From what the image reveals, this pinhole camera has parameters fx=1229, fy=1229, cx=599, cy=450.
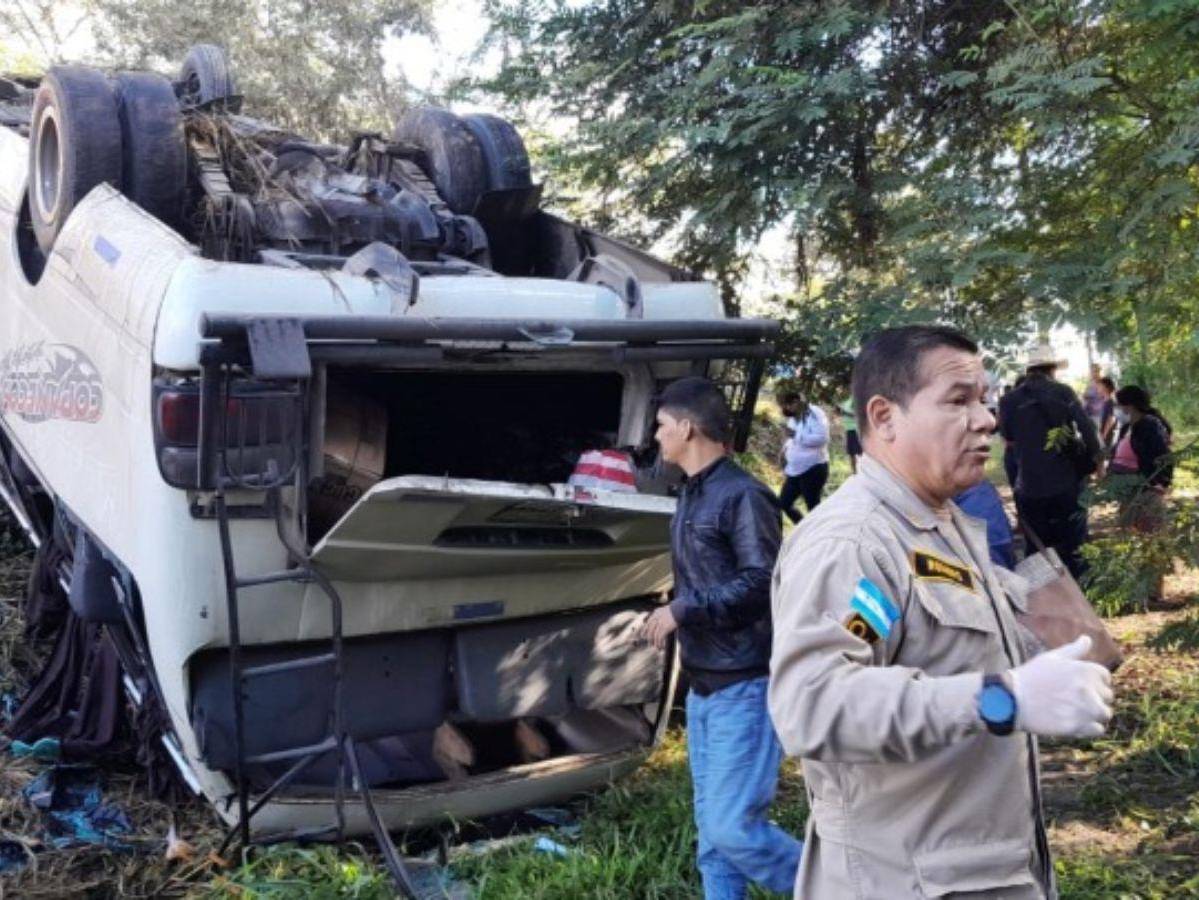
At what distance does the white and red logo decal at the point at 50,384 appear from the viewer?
3959 millimetres

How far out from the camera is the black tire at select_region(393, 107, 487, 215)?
5.05 meters

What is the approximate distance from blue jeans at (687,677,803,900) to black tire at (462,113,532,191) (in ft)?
8.25

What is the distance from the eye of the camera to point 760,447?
582 inches

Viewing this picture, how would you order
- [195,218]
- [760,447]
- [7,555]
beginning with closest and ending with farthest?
[195,218] → [7,555] → [760,447]

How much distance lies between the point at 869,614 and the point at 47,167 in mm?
3810

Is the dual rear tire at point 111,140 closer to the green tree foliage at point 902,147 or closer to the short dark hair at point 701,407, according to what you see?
the green tree foliage at point 902,147

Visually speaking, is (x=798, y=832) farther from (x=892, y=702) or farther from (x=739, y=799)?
(x=892, y=702)

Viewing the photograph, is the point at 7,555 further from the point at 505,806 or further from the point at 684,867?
the point at 684,867

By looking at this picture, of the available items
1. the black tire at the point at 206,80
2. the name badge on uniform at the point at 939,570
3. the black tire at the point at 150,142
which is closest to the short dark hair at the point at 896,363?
the name badge on uniform at the point at 939,570

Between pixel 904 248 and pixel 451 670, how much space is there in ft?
6.88

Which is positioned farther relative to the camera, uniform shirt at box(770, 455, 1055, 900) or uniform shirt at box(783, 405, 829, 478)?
uniform shirt at box(783, 405, 829, 478)

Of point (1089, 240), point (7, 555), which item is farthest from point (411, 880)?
point (7, 555)

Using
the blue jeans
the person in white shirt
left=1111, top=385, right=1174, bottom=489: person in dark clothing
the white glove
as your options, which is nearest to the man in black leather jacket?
the blue jeans

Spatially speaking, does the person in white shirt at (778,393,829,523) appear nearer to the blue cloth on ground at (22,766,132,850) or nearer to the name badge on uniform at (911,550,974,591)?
the blue cloth on ground at (22,766,132,850)
